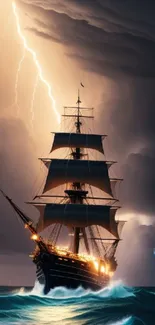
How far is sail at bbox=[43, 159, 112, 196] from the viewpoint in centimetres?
13875

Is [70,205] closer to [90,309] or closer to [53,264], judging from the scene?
[53,264]

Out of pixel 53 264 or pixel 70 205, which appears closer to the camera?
pixel 53 264

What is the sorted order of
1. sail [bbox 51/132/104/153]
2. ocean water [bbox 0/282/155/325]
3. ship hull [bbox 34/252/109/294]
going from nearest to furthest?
1. ocean water [bbox 0/282/155/325]
2. ship hull [bbox 34/252/109/294]
3. sail [bbox 51/132/104/153]

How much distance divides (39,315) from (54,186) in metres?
62.2

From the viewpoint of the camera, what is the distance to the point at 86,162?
140 meters

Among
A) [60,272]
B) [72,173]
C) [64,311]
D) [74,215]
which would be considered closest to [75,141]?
[72,173]

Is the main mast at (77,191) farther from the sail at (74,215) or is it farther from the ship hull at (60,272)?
the ship hull at (60,272)

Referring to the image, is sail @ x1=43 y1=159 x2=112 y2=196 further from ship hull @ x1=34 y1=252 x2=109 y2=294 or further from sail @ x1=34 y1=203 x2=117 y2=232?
ship hull @ x1=34 y1=252 x2=109 y2=294

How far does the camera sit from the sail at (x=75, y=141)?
144000 millimetres

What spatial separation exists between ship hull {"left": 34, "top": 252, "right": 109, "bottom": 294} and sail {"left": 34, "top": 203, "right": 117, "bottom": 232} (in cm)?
1553

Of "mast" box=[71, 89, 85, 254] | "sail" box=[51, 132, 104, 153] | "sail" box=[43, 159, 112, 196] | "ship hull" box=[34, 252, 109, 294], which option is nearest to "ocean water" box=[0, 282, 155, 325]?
"ship hull" box=[34, 252, 109, 294]

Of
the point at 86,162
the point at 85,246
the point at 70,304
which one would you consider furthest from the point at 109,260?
the point at 70,304

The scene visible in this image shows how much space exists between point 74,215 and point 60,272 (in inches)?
862

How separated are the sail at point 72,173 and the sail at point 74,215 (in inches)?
235
